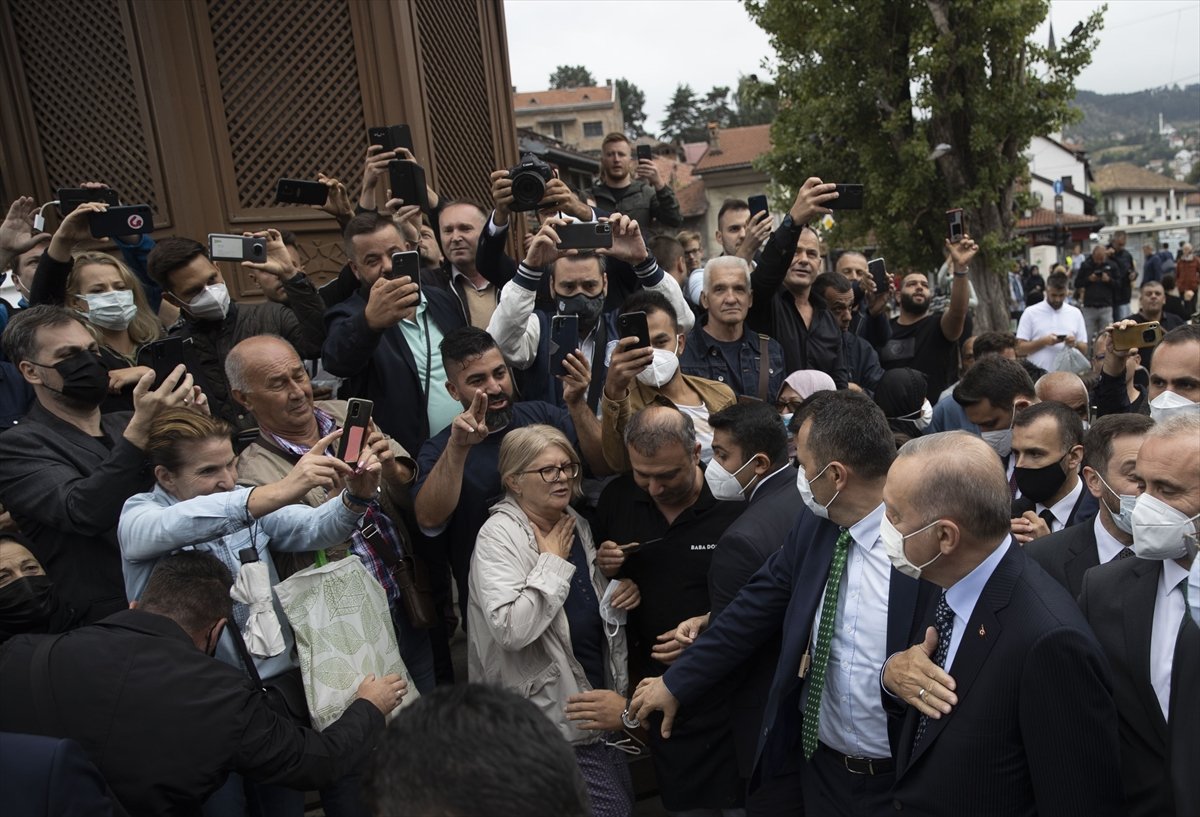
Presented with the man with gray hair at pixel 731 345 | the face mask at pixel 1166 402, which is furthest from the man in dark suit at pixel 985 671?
the man with gray hair at pixel 731 345

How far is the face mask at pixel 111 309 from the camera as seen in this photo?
419 cm

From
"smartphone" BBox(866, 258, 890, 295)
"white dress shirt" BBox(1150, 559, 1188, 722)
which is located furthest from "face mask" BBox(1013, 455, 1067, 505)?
"smartphone" BBox(866, 258, 890, 295)

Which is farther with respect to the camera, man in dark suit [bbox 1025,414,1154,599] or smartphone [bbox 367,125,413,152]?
smartphone [bbox 367,125,413,152]

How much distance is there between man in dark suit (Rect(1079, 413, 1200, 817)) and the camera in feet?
7.85

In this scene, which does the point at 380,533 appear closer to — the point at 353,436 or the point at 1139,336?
the point at 353,436

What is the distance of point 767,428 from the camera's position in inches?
136

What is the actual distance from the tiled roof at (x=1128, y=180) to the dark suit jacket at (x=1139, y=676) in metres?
107

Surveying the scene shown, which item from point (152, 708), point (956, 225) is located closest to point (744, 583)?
point (152, 708)

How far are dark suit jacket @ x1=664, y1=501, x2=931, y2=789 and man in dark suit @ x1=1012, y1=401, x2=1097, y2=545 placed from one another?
1.31m

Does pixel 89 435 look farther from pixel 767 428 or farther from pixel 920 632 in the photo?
pixel 920 632

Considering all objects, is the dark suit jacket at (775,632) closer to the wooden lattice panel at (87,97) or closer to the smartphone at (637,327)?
the smartphone at (637,327)

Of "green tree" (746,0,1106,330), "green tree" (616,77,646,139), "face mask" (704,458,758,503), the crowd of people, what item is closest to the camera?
the crowd of people

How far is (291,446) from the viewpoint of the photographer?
372 centimetres

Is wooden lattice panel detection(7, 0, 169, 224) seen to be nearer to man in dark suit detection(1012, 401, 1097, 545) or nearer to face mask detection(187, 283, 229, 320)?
face mask detection(187, 283, 229, 320)
